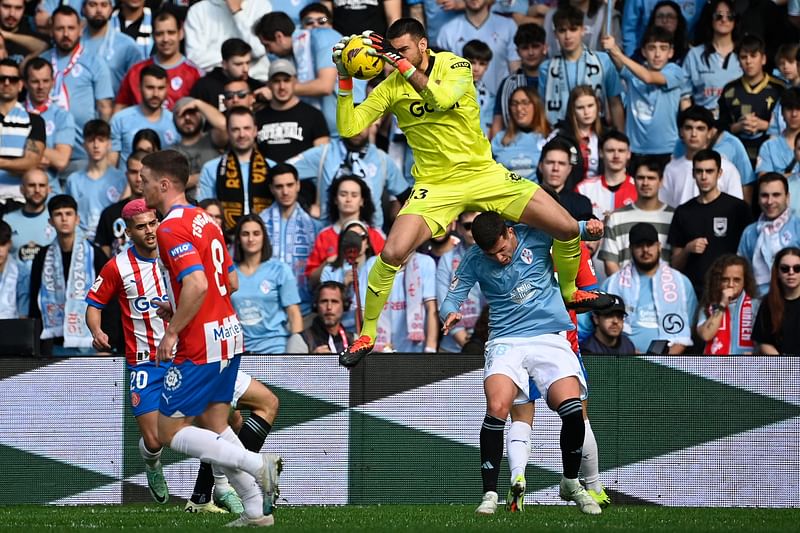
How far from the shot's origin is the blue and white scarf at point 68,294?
523 inches

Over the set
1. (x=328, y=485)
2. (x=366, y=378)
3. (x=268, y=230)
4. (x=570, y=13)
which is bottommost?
(x=328, y=485)

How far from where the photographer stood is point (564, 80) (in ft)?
48.9

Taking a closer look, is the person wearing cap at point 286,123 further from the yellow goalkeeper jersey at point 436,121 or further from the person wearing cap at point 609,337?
the yellow goalkeeper jersey at point 436,121

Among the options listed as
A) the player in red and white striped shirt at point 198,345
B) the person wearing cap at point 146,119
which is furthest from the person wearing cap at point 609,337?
the person wearing cap at point 146,119

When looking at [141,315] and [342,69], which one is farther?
[141,315]

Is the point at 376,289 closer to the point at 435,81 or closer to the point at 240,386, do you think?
the point at 240,386

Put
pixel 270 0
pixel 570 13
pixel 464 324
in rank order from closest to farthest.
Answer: pixel 464 324
pixel 570 13
pixel 270 0

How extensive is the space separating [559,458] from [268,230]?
14.0 feet

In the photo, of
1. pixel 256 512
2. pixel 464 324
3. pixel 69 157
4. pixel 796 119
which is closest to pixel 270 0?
pixel 69 157

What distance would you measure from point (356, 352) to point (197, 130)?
6049mm

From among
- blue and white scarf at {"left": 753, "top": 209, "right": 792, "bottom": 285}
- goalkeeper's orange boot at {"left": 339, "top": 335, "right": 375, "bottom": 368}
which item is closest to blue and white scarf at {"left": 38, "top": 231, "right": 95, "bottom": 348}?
goalkeeper's orange boot at {"left": 339, "top": 335, "right": 375, "bottom": 368}

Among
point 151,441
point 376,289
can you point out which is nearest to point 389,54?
point 376,289

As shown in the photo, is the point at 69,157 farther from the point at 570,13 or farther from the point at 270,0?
the point at 570,13

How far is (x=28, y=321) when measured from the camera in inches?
462
